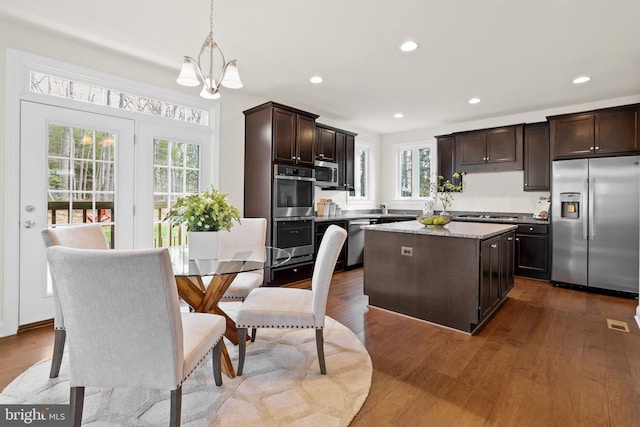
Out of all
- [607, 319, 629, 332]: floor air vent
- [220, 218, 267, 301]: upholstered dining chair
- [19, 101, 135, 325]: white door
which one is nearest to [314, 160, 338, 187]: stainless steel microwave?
[220, 218, 267, 301]: upholstered dining chair

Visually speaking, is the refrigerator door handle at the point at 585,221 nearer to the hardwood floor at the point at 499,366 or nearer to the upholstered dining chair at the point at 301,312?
the hardwood floor at the point at 499,366

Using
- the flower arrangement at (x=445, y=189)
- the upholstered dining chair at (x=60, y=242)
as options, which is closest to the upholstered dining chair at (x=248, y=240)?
the upholstered dining chair at (x=60, y=242)

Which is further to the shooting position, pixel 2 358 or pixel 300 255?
pixel 300 255

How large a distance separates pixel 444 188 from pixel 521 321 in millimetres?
3183

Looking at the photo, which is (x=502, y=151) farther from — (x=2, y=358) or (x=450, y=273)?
(x=2, y=358)

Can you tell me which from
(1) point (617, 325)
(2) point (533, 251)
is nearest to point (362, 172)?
(2) point (533, 251)

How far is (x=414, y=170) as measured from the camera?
6.45 m

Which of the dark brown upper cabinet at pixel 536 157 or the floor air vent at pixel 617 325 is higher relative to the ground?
the dark brown upper cabinet at pixel 536 157

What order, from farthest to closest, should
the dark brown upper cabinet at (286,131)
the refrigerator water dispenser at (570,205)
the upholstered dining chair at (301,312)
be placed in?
1. the refrigerator water dispenser at (570,205)
2. the dark brown upper cabinet at (286,131)
3. the upholstered dining chair at (301,312)

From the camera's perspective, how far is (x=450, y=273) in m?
2.88

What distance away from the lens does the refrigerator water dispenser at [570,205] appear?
13.7ft

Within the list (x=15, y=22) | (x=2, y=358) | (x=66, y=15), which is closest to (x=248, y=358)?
(x=2, y=358)

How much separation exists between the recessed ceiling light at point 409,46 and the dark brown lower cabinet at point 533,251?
320cm

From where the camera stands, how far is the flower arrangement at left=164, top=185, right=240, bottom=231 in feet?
6.97
